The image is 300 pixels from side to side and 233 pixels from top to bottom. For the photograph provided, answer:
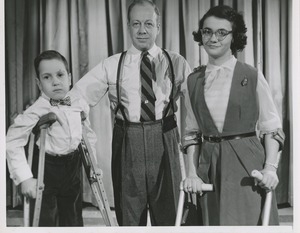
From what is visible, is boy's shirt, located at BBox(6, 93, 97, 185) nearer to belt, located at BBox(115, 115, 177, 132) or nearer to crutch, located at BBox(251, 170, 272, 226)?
belt, located at BBox(115, 115, 177, 132)

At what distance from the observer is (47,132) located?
213 cm

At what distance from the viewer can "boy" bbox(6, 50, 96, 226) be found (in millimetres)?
2137

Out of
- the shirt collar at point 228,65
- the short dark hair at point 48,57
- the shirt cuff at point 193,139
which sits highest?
the short dark hair at point 48,57

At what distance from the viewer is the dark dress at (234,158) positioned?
206 cm

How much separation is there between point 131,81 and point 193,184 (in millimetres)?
518

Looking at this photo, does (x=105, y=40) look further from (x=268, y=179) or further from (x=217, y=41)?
(x=268, y=179)

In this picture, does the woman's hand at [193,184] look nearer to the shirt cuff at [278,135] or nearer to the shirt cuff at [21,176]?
the shirt cuff at [278,135]

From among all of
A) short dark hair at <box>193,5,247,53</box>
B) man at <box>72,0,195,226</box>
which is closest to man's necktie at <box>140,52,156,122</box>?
man at <box>72,0,195,226</box>

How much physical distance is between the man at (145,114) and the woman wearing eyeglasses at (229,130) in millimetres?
85

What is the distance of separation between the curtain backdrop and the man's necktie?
0.11 meters

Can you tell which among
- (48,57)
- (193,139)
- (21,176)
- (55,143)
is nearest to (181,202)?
(193,139)

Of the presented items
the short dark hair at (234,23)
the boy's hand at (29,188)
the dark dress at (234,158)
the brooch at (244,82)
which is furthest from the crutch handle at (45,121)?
the brooch at (244,82)

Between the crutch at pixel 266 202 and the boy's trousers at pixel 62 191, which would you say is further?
the boy's trousers at pixel 62 191

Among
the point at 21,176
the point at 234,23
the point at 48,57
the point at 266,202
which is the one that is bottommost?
the point at 266,202
